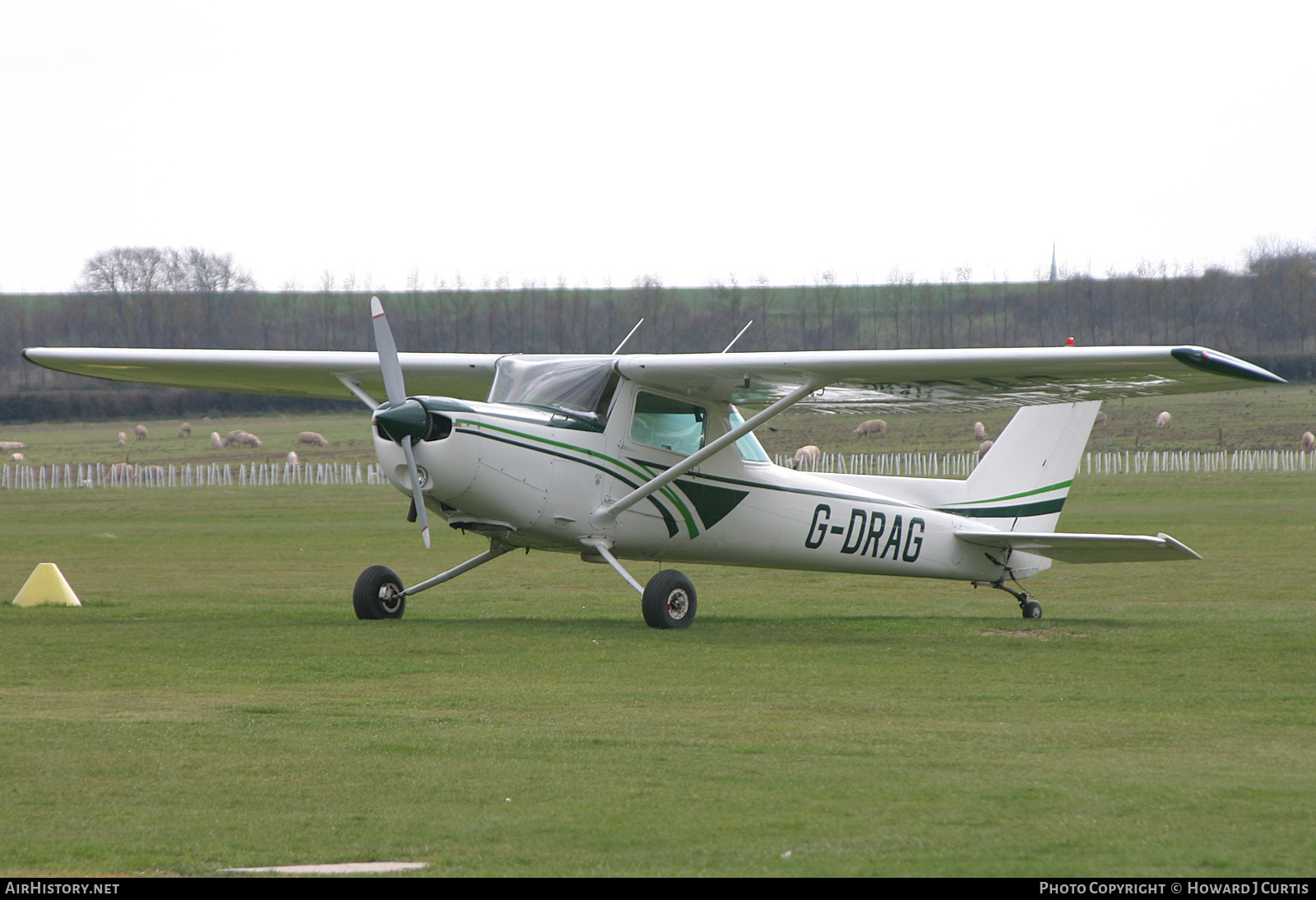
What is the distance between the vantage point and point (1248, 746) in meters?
7.98

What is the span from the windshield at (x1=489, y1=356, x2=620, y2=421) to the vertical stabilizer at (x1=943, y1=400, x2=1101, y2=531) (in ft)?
16.0

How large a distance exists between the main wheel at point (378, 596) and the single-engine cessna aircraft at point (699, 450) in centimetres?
2

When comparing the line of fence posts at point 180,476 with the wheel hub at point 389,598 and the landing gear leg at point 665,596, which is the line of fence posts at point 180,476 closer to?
the wheel hub at point 389,598

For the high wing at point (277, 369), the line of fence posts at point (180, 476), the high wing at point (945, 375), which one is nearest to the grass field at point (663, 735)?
the high wing at point (945, 375)

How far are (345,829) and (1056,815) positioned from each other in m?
2.94

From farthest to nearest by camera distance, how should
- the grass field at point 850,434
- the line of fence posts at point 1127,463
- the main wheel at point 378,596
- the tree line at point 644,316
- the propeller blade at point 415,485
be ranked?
the tree line at point 644,316, the grass field at point 850,434, the line of fence posts at point 1127,463, the main wheel at point 378,596, the propeller blade at point 415,485

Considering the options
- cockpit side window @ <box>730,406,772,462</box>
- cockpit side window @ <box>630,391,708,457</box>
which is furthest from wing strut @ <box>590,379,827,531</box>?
cockpit side window @ <box>730,406,772,462</box>

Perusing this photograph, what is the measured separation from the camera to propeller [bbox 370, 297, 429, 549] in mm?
12680

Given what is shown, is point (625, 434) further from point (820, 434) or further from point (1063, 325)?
point (1063, 325)

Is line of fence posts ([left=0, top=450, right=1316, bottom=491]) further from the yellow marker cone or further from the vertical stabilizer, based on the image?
the yellow marker cone

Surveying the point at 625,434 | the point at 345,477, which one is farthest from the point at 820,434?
the point at 625,434

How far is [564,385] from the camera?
47.9 ft

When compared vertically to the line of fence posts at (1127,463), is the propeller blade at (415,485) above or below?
above

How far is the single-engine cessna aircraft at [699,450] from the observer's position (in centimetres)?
1319
